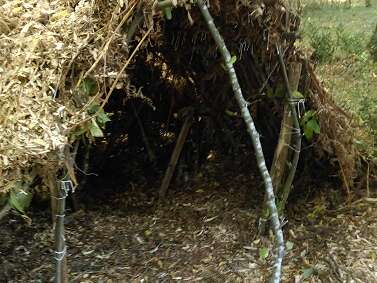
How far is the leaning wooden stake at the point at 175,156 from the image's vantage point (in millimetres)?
4657

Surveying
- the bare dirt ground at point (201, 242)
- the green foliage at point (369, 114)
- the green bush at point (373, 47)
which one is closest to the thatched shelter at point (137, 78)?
the bare dirt ground at point (201, 242)

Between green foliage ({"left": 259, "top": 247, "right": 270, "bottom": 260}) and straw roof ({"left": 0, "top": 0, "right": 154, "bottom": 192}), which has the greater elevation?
straw roof ({"left": 0, "top": 0, "right": 154, "bottom": 192})

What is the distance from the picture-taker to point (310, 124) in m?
3.88

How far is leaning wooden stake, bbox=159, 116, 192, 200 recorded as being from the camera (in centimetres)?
466

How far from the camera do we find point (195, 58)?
172 inches

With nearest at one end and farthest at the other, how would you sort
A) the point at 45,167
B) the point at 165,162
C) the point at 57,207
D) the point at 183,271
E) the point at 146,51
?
1. the point at 45,167
2. the point at 57,207
3. the point at 183,271
4. the point at 146,51
5. the point at 165,162

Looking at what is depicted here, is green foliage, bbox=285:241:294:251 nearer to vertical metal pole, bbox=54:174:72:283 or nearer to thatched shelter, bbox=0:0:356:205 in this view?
thatched shelter, bbox=0:0:356:205

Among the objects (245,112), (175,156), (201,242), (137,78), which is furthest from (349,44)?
(245,112)

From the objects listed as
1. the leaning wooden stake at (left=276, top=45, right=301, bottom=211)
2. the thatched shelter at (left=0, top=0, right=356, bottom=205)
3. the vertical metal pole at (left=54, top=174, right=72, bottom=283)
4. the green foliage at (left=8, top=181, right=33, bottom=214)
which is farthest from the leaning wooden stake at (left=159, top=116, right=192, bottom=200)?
the green foliage at (left=8, top=181, right=33, bottom=214)

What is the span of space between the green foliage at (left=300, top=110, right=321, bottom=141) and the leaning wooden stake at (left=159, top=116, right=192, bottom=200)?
1.05 metres

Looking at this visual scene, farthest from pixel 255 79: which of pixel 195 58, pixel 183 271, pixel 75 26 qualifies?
pixel 75 26

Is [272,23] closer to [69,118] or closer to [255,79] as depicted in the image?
[255,79]

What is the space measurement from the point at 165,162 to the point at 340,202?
1600 mm

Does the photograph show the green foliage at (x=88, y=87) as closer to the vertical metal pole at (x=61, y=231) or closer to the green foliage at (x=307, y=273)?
the vertical metal pole at (x=61, y=231)
